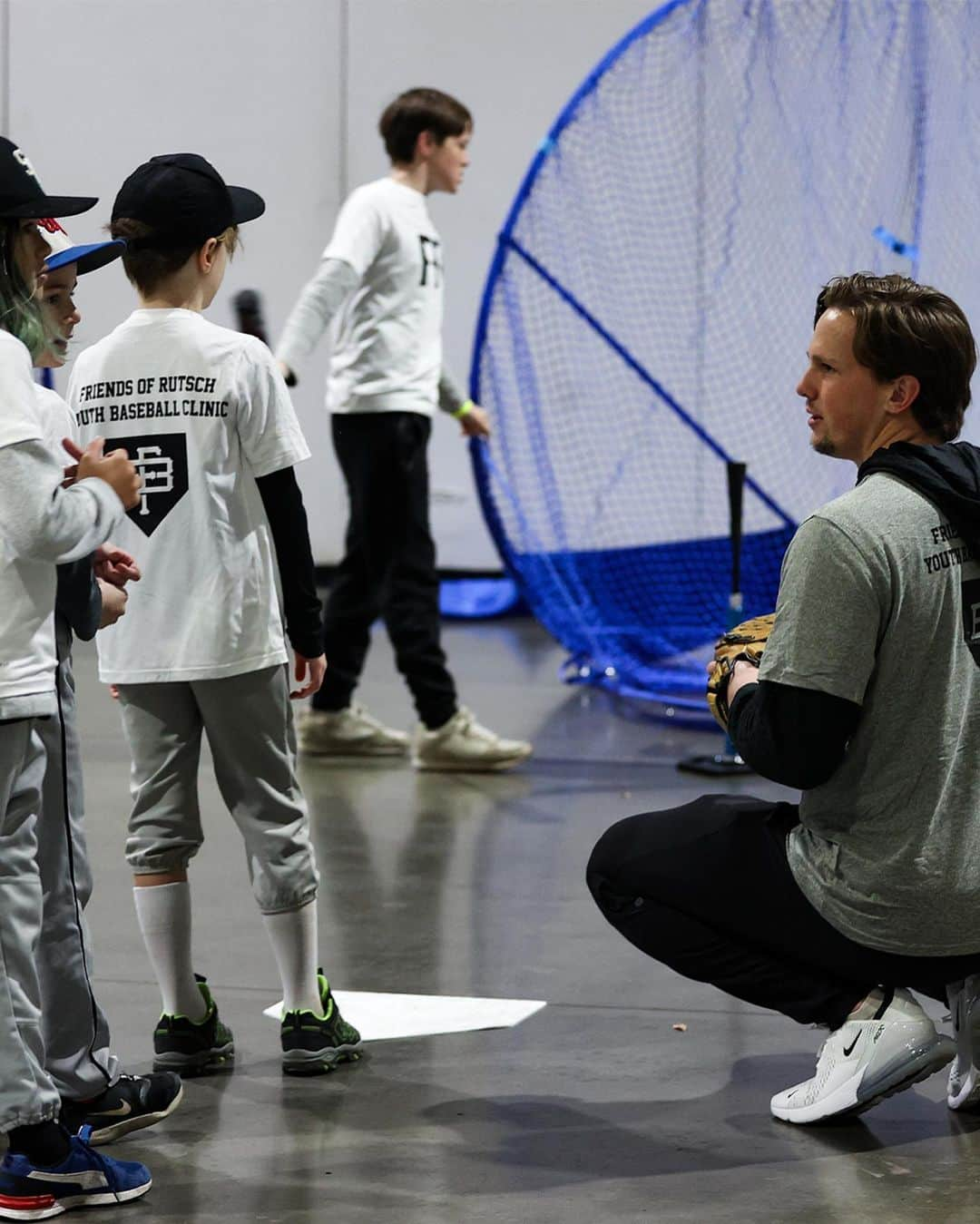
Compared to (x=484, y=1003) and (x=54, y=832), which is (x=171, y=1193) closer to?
(x=54, y=832)

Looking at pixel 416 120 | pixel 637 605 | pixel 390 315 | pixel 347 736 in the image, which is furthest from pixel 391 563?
pixel 637 605

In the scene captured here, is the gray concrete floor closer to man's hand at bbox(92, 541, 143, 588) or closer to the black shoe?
the black shoe

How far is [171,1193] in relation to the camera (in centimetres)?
262

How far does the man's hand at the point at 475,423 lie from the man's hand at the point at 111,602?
3.07 meters

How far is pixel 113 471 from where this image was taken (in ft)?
8.18

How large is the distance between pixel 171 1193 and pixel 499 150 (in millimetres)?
7210

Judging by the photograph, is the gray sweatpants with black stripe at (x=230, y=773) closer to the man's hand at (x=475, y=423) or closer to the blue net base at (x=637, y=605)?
the man's hand at (x=475, y=423)

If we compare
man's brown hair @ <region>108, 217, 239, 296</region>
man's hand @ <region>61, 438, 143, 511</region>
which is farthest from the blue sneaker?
man's brown hair @ <region>108, 217, 239, 296</region>

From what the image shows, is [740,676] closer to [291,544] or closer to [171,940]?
[291,544]

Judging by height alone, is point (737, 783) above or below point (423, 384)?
below

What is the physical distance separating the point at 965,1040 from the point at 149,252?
5.58 ft

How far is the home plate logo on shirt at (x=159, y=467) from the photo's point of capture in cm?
301

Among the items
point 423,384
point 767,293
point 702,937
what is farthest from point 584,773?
point 702,937

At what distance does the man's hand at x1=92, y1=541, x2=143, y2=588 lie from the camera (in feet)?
9.07
